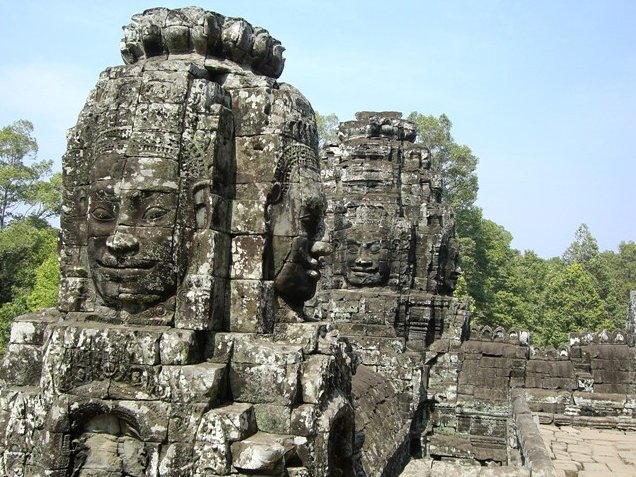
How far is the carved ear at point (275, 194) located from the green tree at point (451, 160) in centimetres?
2680

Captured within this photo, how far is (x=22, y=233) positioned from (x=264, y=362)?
2051 cm

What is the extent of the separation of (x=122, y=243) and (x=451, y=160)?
28.2 meters

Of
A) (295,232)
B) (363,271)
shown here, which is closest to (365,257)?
(363,271)

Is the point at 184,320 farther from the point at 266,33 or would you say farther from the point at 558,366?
the point at 558,366

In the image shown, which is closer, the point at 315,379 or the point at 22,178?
the point at 315,379

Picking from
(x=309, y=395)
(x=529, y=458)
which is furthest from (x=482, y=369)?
(x=309, y=395)

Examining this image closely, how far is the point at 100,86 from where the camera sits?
4.86 metres

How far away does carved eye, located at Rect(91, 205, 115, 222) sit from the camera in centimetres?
445

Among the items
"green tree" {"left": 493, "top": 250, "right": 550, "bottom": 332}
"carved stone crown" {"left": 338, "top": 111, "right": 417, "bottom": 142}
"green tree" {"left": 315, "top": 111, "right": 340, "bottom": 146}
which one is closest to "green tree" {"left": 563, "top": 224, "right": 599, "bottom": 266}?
"green tree" {"left": 493, "top": 250, "right": 550, "bottom": 332}

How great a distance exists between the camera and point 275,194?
4.72 metres

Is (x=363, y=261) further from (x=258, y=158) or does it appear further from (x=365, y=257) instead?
(x=258, y=158)

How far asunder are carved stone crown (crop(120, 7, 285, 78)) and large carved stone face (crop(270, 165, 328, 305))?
1.00 m

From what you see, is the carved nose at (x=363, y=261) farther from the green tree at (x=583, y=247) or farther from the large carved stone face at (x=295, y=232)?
the green tree at (x=583, y=247)

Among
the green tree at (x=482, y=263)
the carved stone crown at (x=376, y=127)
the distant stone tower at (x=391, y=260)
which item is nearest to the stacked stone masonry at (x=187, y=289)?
the distant stone tower at (x=391, y=260)
